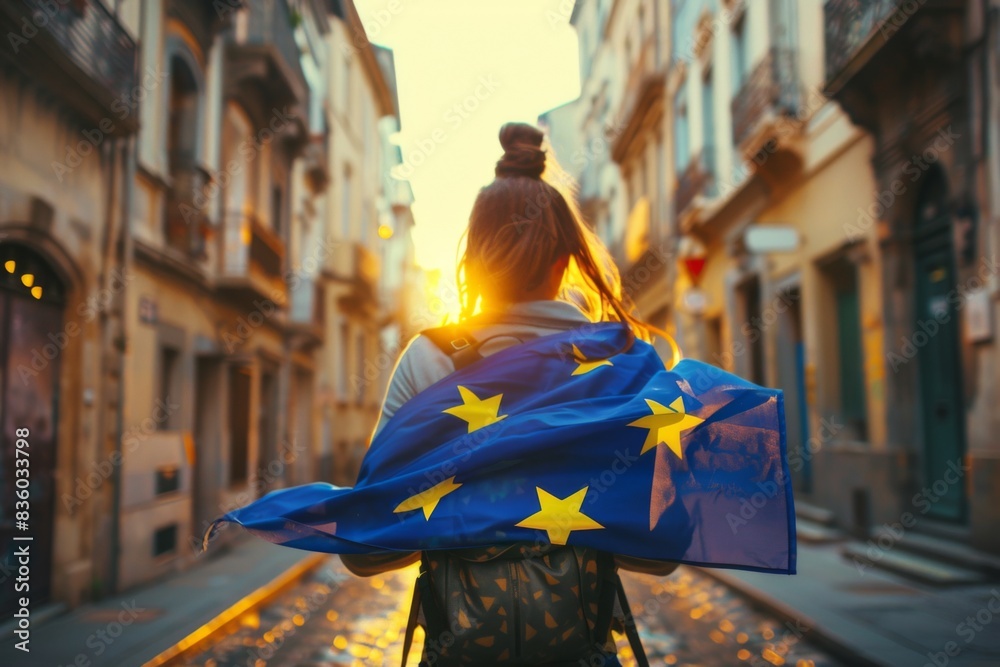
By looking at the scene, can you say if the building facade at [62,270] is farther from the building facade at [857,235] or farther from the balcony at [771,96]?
the balcony at [771,96]

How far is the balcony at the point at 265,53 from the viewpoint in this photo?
48.7 feet

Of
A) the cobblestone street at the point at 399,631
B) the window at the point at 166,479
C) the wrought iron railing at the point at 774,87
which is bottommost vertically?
the cobblestone street at the point at 399,631

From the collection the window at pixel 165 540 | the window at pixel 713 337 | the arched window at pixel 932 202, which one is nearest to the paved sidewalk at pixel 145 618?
the window at pixel 165 540

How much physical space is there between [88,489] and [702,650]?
19.8 ft

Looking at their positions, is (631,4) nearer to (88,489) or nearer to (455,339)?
(88,489)

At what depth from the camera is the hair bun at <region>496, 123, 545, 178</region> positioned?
2.06 metres

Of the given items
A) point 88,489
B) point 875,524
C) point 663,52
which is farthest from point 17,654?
point 663,52

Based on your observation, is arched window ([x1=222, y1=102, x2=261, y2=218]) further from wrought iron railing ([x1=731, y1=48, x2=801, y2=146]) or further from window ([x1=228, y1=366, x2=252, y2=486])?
wrought iron railing ([x1=731, y1=48, x2=801, y2=146])

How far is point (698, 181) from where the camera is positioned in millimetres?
19547

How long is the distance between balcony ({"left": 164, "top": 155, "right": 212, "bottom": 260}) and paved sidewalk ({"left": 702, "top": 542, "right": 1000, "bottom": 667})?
24.9 ft

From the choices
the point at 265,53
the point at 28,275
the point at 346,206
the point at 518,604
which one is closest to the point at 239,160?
the point at 265,53

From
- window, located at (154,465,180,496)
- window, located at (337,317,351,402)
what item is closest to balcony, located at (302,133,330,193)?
window, located at (337,317,351,402)

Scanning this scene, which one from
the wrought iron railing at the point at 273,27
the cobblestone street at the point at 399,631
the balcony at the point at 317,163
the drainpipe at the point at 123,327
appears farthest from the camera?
the balcony at the point at 317,163

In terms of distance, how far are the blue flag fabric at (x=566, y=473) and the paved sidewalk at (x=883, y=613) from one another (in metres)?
4.42
